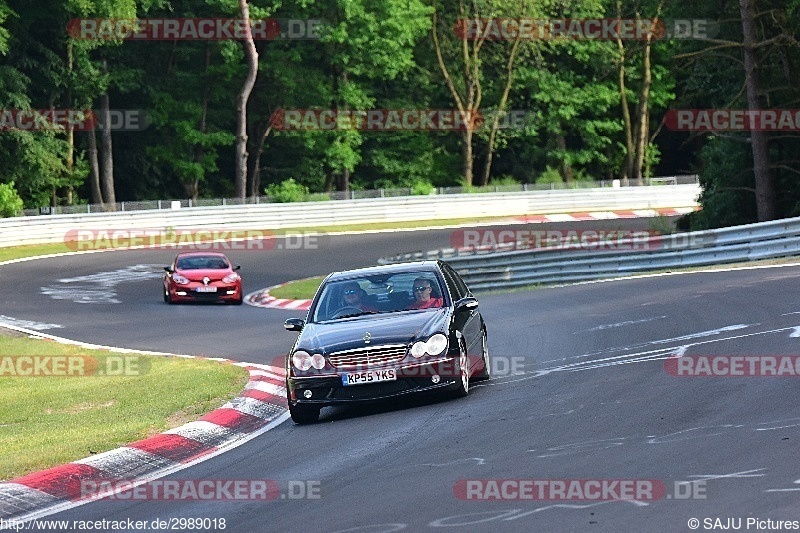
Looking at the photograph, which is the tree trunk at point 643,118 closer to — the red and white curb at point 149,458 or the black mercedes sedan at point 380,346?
the black mercedes sedan at point 380,346

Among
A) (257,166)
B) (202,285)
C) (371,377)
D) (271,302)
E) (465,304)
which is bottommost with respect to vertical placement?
(271,302)

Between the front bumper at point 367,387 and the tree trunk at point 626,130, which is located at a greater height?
the tree trunk at point 626,130

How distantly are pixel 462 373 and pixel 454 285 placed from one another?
1.80 metres

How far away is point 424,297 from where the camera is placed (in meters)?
14.1

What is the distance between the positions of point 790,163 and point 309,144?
3520 centimetres

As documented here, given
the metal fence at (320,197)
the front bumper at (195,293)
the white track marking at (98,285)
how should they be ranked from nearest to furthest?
the front bumper at (195,293) < the white track marking at (98,285) < the metal fence at (320,197)

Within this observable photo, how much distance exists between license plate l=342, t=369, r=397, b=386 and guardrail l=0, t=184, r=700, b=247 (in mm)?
35747

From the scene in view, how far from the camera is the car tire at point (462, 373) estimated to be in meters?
13.1

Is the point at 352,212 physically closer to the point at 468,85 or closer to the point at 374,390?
the point at 468,85

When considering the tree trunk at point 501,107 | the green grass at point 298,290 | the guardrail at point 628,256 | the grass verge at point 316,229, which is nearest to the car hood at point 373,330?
the guardrail at point 628,256

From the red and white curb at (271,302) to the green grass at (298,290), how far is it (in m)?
0.23

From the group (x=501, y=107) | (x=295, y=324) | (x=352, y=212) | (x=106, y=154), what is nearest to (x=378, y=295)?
(x=295, y=324)

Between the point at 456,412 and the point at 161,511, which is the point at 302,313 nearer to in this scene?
the point at 456,412

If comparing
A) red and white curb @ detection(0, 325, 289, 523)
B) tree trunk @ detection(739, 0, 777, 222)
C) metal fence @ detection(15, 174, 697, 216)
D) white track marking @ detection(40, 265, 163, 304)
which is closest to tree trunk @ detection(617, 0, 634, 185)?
metal fence @ detection(15, 174, 697, 216)
